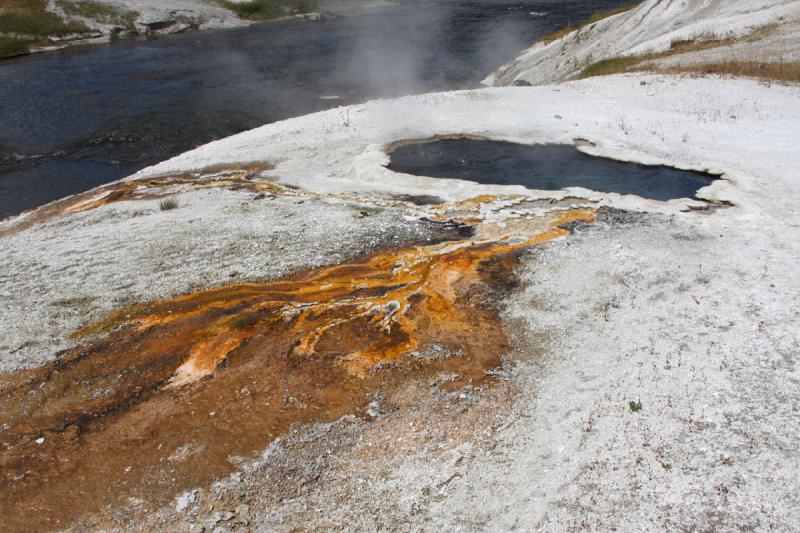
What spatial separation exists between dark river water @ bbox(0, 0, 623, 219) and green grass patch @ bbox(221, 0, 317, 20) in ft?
→ 12.1

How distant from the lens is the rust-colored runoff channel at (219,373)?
26.5 ft

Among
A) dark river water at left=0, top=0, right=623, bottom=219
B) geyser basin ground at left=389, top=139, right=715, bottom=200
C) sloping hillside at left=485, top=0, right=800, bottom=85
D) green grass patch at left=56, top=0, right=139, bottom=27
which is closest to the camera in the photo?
geyser basin ground at left=389, top=139, right=715, bottom=200

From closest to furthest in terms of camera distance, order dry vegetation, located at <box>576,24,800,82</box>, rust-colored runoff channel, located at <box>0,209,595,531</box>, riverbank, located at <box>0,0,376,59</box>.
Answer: rust-colored runoff channel, located at <box>0,209,595,531</box>
dry vegetation, located at <box>576,24,800,82</box>
riverbank, located at <box>0,0,376,59</box>

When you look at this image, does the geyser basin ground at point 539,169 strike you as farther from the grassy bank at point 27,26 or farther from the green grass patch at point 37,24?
the green grass patch at point 37,24

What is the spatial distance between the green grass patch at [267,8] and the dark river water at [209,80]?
12.1 ft

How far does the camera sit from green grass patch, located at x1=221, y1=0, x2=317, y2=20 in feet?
229

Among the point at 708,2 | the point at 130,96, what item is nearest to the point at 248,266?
the point at 130,96

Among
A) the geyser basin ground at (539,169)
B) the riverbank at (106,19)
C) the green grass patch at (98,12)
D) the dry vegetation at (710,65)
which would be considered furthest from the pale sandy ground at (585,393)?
the green grass patch at (98,12)

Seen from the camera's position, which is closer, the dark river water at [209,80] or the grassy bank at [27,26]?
the dark river water at [209,80]

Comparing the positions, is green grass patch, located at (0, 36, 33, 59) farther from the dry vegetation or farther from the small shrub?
A: the dry vegetation

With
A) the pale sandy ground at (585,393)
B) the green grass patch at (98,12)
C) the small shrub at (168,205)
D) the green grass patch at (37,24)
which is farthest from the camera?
the green grass patch at (98,12)

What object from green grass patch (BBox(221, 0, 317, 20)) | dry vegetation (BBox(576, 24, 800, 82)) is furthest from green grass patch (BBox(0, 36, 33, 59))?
dry vegetation (BBox(576, 24, 800, 82))

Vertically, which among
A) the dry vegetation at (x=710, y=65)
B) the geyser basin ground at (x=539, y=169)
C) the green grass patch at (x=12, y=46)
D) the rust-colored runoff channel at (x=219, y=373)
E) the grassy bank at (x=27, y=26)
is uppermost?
the grassy bank at (x=27, y=26)

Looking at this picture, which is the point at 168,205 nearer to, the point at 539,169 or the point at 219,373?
the point at 219,373
